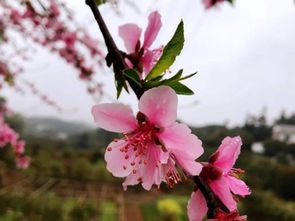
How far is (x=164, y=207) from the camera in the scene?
15875 mm

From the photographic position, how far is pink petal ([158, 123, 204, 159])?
561mm

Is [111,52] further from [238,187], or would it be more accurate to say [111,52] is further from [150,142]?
[238,187]

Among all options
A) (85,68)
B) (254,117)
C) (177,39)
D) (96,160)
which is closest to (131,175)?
(177,39)

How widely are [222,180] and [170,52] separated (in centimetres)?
19

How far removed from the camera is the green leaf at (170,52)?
55 cm

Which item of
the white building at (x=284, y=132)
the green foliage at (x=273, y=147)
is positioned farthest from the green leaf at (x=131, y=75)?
the white building at (x=284, y=132)

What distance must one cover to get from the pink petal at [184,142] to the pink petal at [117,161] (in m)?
0.10

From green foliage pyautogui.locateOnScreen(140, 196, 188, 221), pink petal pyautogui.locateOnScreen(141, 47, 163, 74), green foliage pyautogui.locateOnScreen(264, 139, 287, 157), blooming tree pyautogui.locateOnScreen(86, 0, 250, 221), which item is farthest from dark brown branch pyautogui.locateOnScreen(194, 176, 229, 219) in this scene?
green foliage pyautogui.locateOnScreen(264, 139, 287, 157)

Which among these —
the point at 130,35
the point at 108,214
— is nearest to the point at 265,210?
the point at 108,214

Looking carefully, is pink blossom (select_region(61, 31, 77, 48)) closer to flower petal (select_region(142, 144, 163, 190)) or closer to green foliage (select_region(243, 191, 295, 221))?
flower petal (select_region(142, 144, 163, 190))

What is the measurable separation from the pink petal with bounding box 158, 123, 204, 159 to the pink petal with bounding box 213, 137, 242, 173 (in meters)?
0.08

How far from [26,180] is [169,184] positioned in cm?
1573

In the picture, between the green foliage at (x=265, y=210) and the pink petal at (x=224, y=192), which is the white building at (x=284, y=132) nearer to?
the green foliage at (x=265, y=210)

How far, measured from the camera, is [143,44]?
0.73 metres
